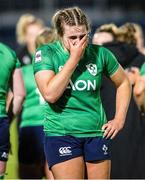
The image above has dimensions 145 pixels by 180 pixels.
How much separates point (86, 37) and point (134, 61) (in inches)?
84.8

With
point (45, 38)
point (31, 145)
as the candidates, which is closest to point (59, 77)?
point (45, 38)

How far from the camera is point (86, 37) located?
5.14 m

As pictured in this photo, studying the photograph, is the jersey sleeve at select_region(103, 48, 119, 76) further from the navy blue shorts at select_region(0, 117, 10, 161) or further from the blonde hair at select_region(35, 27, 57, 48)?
the blonde hair at select_region(35, 27, 57, 48)

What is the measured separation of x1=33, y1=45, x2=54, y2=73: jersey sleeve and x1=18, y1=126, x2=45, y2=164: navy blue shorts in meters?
2.20

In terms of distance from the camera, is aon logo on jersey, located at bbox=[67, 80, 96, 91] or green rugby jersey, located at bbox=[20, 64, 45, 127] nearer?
aon logo on jersey, located at bbox=[67, 80, 96, 91]

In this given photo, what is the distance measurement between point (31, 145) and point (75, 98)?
2356 mm

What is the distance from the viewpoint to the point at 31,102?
24.3ft

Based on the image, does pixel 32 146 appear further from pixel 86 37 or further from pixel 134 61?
pixel 86 37

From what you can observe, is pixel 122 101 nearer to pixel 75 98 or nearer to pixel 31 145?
pixel 75 98

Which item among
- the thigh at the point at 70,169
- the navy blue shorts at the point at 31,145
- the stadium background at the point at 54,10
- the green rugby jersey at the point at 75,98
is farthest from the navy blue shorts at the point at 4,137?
the stadium background at the point at 54,10

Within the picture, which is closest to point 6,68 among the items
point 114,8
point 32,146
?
point 32,146

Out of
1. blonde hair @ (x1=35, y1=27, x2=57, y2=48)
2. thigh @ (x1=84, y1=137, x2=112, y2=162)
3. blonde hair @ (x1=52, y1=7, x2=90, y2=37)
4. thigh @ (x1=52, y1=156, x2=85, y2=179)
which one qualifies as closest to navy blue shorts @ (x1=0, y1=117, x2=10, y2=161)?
thigh @ (x1=52, y1=156, x2=85, y2=179)

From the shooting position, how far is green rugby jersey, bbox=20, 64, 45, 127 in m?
7.34

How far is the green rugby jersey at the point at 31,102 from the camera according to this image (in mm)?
7340
